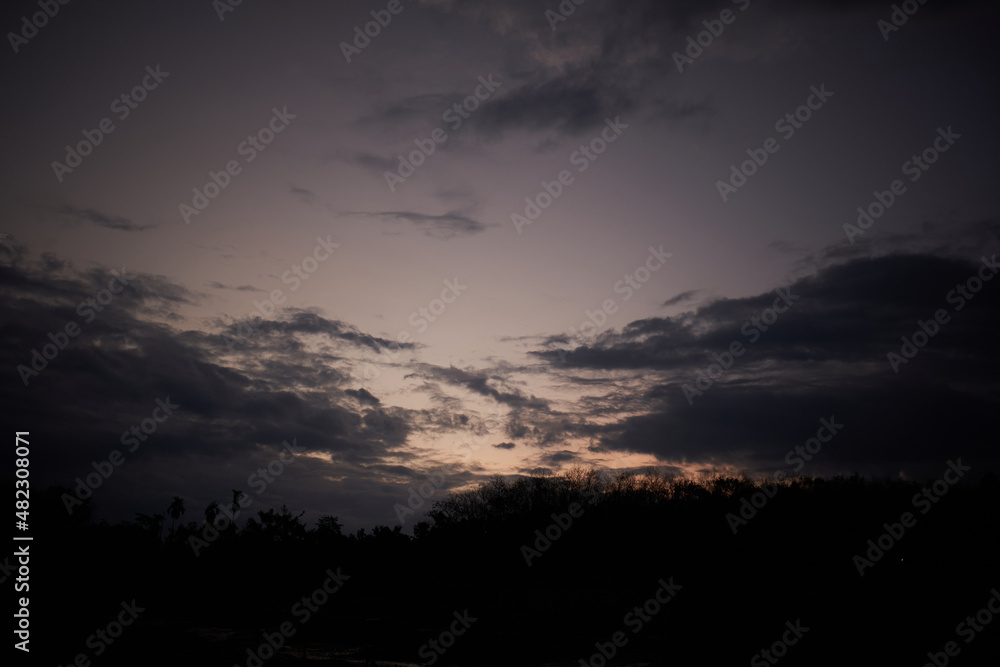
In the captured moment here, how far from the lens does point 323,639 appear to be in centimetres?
3353

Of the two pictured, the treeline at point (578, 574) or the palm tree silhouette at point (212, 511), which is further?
the palm tree silhouette at point (212, 511)

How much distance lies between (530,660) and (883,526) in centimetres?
3944

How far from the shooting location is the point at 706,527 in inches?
2202

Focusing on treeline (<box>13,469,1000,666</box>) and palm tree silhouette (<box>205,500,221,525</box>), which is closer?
treeline (<box>13,469,1000,666</box>)

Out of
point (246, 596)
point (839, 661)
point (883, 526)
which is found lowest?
point (246, 596)

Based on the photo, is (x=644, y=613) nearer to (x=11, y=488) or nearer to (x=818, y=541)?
(x=818, y=541)

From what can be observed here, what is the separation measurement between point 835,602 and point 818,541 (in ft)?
57.1

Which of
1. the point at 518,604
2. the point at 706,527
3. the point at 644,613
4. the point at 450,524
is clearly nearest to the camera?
the point at 644,613

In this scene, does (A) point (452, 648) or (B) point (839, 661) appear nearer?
(B) point (839, 661)

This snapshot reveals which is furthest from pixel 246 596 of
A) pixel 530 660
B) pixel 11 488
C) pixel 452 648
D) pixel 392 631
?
pixel 530 660

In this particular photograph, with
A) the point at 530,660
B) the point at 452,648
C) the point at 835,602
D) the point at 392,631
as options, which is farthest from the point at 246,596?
the point at 835,602

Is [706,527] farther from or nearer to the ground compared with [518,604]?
farther from the ground

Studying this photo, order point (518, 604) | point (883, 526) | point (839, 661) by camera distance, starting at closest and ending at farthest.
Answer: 1. point (839, 661)
2. point (518, 604)
3. point (883, 526)

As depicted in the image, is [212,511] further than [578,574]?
Yes
